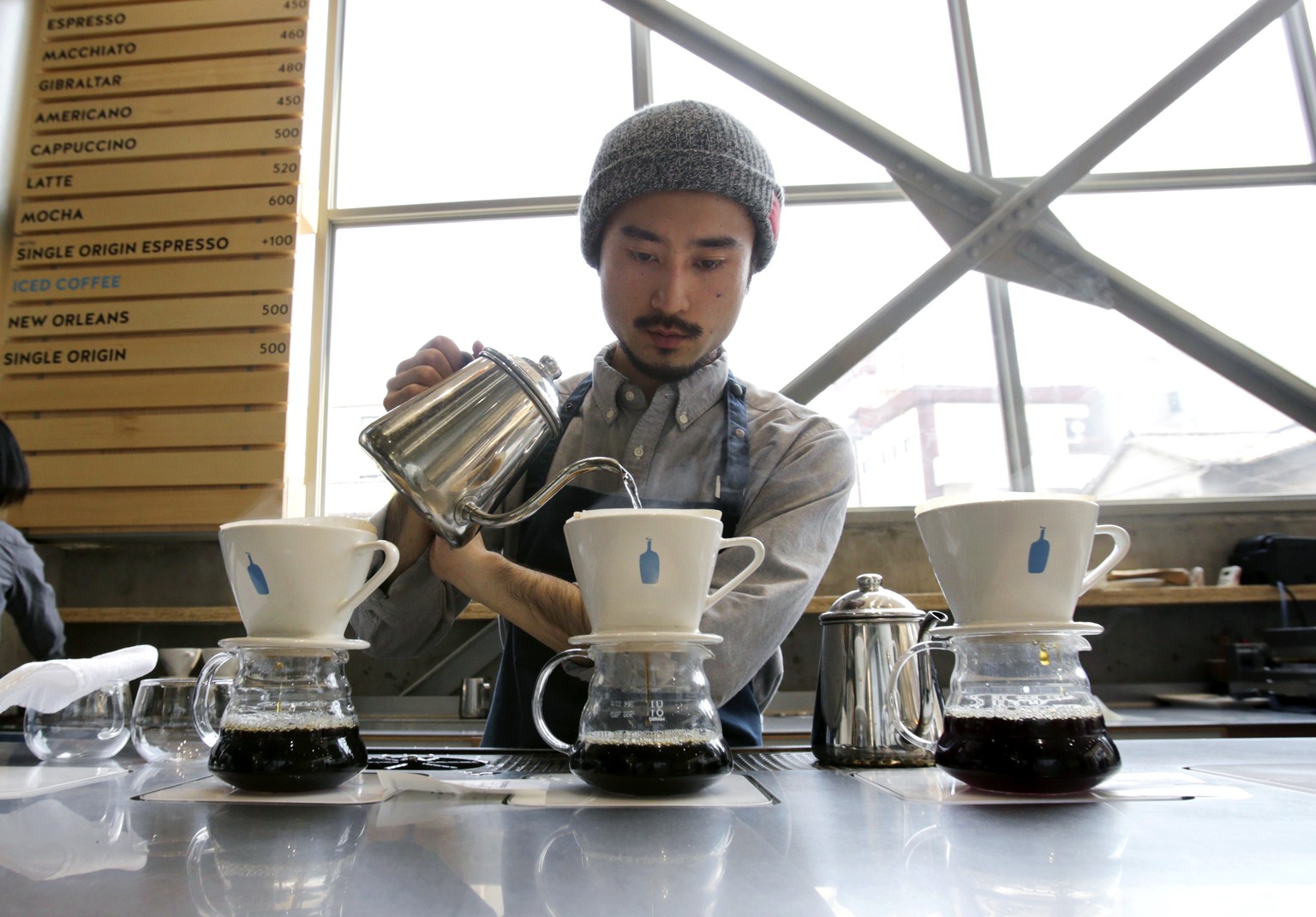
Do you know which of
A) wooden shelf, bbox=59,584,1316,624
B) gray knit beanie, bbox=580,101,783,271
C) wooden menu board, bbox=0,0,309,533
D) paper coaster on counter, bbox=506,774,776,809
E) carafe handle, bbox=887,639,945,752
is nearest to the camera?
paper coaster on counter, bbox=506,774,776,809

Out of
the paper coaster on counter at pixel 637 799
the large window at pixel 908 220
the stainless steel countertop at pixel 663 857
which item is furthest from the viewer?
the large window at pixel 908 220

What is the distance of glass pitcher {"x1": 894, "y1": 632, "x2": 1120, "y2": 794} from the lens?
62cm

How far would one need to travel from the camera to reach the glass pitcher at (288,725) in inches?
25.8

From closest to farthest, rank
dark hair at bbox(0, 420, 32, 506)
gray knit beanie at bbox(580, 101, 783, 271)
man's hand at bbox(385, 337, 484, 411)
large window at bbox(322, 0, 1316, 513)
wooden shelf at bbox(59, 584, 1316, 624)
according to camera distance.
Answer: man's hand at bbox(385, 337, 484, 411) → gray knit beanie at bbox(580, 101, 783, 271) → dark hair at bbox(0, 420, 32, 506) → wooden shelf at bbox(59, 584, 1316, 624) → large window at bbox(322, 0, 1316, 513)

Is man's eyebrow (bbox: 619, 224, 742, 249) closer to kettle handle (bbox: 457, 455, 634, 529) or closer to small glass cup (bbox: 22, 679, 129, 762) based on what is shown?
kettle handle (bbox: 457, 455, 634, 529)

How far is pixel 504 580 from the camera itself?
99cm

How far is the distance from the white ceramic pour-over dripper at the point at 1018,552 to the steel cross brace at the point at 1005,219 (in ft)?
7.06

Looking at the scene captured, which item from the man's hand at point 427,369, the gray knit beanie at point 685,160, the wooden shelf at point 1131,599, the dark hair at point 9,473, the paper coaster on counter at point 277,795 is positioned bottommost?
the paper coaster on counter at point 277,795

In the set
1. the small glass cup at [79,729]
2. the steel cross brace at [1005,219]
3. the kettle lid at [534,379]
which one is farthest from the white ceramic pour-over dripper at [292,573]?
the steel cross brace at [1005,219]

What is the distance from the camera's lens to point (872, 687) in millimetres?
868

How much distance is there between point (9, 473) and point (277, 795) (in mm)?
2113

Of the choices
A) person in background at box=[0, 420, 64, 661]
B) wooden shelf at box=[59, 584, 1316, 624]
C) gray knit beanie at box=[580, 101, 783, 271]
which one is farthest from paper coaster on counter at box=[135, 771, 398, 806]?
person in background at box=[0, 420, 64, 661]

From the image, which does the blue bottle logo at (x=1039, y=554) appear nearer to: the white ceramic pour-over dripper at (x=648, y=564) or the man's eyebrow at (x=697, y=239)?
the white ceramic pour-over dripper at (x=648, y=564)

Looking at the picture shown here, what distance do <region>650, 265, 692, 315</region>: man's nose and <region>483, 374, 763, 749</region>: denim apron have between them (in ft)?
0.69
